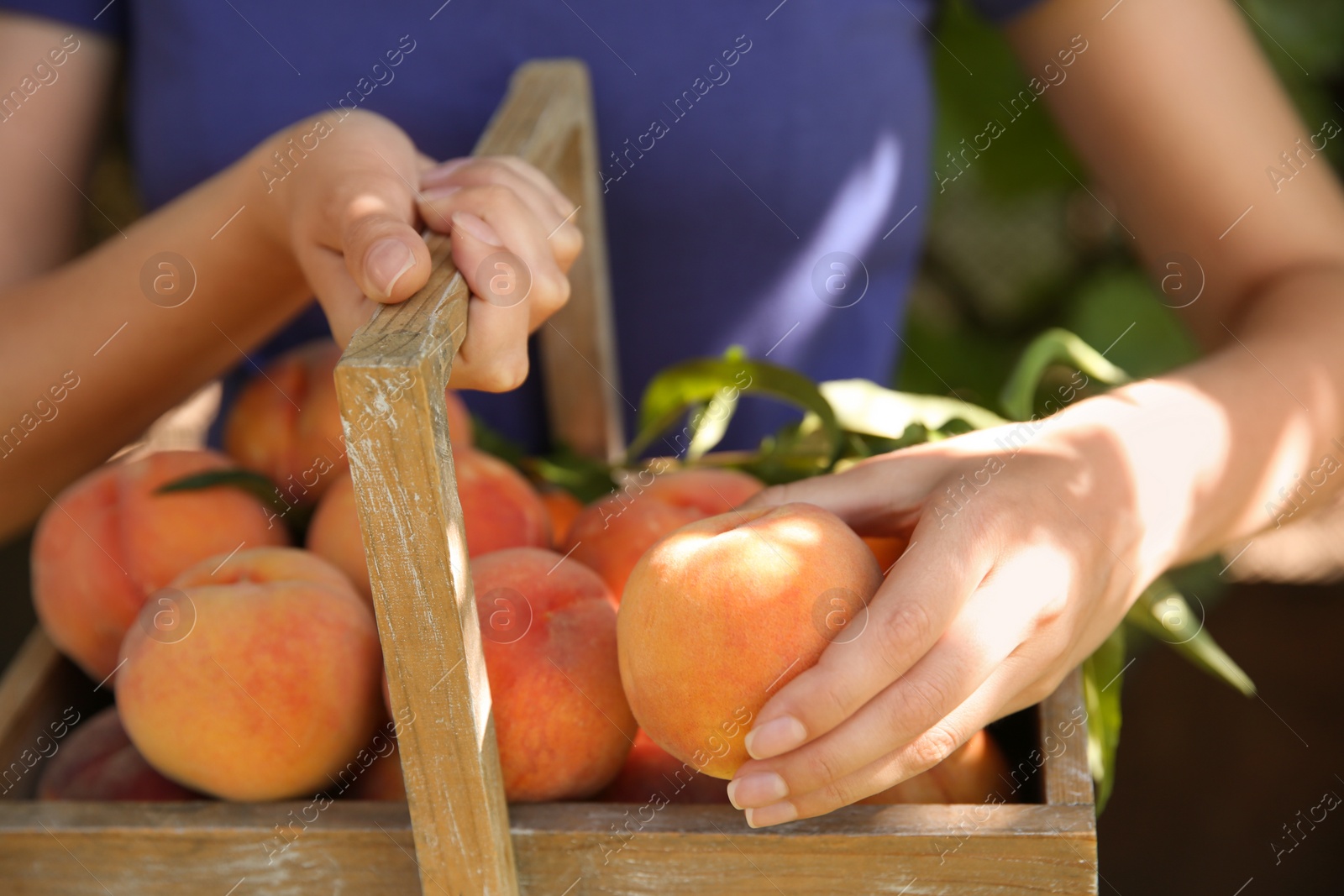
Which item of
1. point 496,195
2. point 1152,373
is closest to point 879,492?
point 496,195

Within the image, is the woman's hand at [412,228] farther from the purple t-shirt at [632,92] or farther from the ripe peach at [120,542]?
the purple t-shirt at [632,92]

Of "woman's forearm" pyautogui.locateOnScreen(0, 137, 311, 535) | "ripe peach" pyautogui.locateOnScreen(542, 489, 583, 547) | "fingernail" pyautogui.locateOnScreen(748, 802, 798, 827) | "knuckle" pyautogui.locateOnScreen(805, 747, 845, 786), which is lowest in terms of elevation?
"fingernail" pyautogui.locateOnScreen(748, 802, 798, 827)

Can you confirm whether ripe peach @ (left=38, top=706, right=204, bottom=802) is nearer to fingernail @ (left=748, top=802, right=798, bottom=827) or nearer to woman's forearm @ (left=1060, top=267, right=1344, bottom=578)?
fingernail @ (left=748, top=802, right=798, bottom=827)

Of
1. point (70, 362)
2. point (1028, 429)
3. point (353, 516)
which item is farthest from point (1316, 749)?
point (70, 362)

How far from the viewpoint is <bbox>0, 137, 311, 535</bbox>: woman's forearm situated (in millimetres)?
563

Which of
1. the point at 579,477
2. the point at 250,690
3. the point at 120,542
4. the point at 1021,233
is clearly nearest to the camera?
the point at 250,690

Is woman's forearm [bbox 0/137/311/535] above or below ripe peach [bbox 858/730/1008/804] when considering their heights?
above

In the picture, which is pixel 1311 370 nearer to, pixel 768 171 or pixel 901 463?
Answer: pixel 901 463

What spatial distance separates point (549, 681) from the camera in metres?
0.45

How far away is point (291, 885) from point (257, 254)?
1.02 feet

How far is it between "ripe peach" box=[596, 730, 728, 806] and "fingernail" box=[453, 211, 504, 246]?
222mm

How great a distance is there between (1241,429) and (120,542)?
0.58 metres

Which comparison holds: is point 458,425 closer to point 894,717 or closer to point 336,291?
point 336,291

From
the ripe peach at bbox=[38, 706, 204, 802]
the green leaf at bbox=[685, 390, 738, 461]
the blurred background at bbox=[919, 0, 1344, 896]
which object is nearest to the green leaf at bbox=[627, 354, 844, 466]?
the green leaf at bbox=[685, 390, 738, 461]
